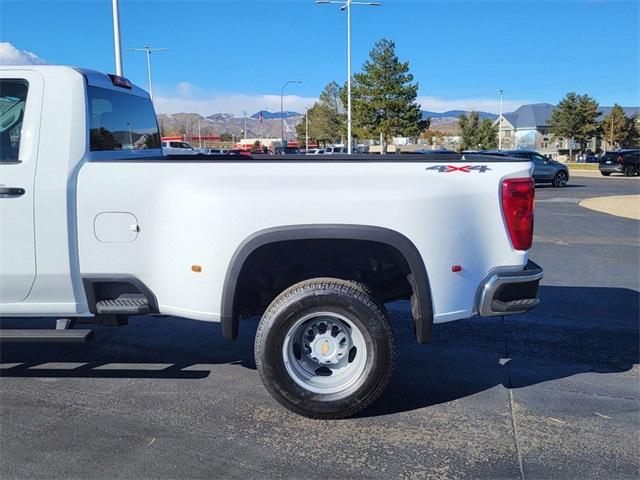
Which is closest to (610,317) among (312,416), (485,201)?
(485,201)

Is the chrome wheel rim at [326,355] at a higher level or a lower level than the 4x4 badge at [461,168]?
lower

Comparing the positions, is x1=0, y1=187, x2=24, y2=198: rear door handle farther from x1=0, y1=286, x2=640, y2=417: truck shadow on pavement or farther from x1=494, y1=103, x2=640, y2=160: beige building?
x1=494, y1=103, x2=640, y2=160: beige building

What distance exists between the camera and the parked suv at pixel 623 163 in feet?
110

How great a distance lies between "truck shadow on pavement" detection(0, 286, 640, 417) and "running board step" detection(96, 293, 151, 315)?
0.86m

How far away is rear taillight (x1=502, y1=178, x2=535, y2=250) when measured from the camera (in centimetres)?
345

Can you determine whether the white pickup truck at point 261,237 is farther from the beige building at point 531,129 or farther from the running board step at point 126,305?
the beige building at point 531,129

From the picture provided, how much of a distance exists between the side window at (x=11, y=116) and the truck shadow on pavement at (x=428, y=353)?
1.76 m

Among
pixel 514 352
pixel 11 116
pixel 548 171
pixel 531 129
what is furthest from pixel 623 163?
pixel 531 129

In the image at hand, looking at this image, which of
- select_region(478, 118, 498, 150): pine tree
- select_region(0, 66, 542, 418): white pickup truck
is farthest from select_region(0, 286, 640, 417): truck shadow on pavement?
select_region(478, 118, 498, 150): pine tree

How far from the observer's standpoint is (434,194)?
3385 millimetres

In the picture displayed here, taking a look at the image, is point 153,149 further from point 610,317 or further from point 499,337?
point 610,317

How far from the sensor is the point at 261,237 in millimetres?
3373

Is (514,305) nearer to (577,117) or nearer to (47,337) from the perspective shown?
(47,337)

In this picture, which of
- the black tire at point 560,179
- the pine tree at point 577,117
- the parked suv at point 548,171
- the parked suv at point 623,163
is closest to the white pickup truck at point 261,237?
the parked suv at point 548,171
